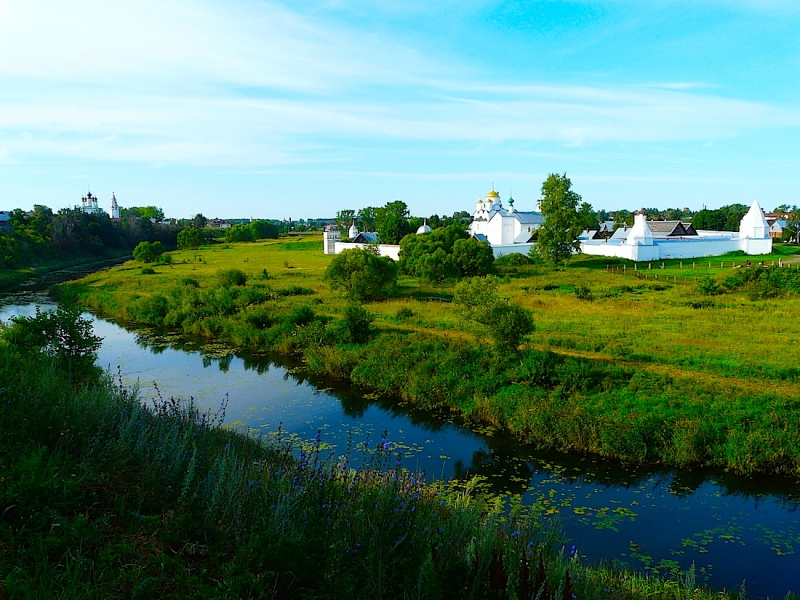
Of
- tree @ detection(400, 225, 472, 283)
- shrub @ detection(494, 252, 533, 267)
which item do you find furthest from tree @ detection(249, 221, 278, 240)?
shrub @ detection(494, 252, 533, 267)

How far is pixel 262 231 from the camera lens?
11069cm

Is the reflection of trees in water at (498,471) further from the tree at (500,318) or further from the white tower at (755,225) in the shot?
the white tower at (755,225)

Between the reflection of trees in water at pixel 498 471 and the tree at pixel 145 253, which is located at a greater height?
the tree at pixel 145 253

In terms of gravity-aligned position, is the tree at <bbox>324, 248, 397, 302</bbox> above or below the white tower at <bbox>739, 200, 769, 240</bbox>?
below

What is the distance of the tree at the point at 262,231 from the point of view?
106 meters

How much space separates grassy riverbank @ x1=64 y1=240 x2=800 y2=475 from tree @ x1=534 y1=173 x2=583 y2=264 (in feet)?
40.9

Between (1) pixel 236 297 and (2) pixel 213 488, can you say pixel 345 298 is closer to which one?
(1) pixel 236 297

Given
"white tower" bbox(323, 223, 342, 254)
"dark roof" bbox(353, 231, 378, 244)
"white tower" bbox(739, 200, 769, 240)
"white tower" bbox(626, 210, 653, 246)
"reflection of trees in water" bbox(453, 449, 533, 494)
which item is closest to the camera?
"reflection of trees in water" bbox(453, 449, 533, 494)

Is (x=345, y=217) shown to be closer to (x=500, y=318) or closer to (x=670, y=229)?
(x=670, y=229)

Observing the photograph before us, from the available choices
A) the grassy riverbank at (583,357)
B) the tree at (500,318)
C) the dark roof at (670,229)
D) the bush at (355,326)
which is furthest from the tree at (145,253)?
the dark roof at (670,229)

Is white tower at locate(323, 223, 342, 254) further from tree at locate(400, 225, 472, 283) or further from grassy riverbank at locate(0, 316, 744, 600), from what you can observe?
grassy riverbank at locate(0, 316, 744, 600)

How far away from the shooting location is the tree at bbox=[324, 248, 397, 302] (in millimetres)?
28297

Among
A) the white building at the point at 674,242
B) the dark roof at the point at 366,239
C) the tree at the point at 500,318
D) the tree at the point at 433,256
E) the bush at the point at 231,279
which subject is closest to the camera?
the tree at the point at 500,318

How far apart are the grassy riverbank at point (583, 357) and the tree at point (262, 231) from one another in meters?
74.5
